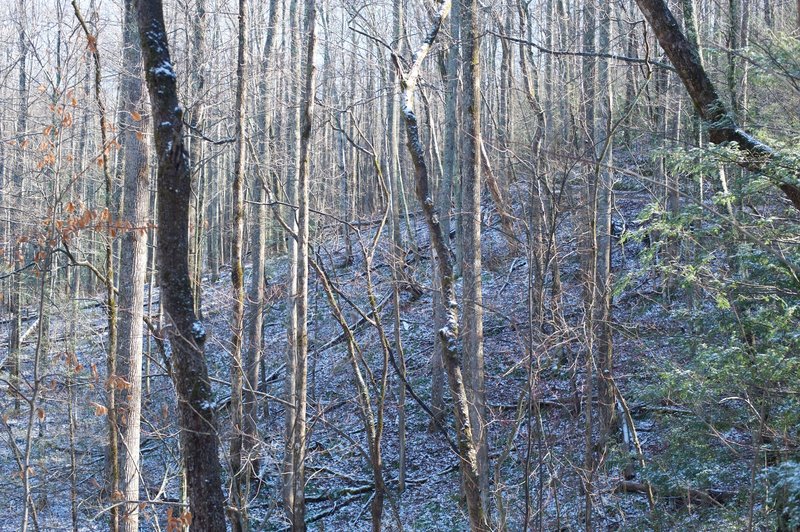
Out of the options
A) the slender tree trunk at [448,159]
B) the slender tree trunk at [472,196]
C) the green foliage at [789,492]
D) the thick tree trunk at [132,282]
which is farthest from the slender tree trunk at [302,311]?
the green foliage at [789,492]

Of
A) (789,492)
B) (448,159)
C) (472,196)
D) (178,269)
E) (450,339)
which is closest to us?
(789,492)

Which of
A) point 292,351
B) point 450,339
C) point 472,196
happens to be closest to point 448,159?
point 472,196

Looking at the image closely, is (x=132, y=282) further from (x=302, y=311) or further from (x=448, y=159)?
(x=448, y=159)

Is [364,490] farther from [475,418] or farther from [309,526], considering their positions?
[475,418]

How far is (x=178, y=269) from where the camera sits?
5852mm

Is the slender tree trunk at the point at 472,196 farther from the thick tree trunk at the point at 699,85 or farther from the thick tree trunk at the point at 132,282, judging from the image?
the thick tree trunk at the point at 132,282

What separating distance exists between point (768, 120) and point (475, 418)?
4.88 meters

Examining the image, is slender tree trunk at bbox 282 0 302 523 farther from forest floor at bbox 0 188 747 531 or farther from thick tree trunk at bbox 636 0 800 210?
thick tree trunk at bbox 636 0 800 210

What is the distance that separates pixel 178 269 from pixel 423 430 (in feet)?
28.8

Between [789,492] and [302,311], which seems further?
[302,311]

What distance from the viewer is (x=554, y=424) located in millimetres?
11180

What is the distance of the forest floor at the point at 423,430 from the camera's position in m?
8.55

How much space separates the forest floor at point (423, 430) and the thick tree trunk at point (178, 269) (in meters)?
1.48

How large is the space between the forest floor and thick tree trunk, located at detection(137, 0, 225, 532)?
1484 mm
